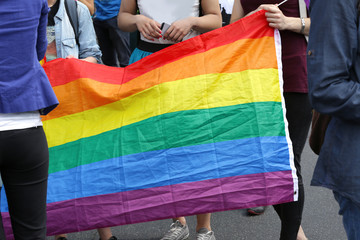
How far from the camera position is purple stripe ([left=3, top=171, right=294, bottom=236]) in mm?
2670

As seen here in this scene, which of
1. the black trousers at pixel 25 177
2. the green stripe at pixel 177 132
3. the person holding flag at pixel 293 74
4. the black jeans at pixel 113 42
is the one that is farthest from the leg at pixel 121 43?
the black trousers at pixel 25 177

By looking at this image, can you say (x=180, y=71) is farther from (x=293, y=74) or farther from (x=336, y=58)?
(x=336, y=58)

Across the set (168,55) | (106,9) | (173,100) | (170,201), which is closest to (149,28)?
(168,55)

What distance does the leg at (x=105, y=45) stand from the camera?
7113 millimetres

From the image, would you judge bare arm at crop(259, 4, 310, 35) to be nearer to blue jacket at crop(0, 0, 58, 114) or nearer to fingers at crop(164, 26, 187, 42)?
fingers at crop(164, 26, 187, 42)

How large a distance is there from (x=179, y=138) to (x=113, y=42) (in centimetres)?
465

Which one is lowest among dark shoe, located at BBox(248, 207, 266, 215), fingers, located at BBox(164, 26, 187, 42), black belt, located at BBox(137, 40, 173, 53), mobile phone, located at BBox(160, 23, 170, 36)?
dark shoe, located at BBox(248, 207, 266, 215)

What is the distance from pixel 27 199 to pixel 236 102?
1.24 m

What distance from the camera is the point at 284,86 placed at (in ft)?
9.37

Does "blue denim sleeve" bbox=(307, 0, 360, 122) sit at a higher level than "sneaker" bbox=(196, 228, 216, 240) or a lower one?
higher

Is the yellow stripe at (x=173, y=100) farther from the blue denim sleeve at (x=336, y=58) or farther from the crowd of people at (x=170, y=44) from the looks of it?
the blue denim sleeve at (x=336, y=58)

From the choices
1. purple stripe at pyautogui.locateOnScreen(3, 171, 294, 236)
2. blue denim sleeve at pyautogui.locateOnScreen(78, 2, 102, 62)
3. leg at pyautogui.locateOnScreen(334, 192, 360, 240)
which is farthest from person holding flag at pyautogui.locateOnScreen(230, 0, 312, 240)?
blue denim sleeve at pyautogui.locateOnScreen(78, 2, 102, 62)

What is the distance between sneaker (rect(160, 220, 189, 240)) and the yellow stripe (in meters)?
1.03

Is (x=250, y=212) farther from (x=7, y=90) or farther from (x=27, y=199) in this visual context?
(x=7, y=90)
